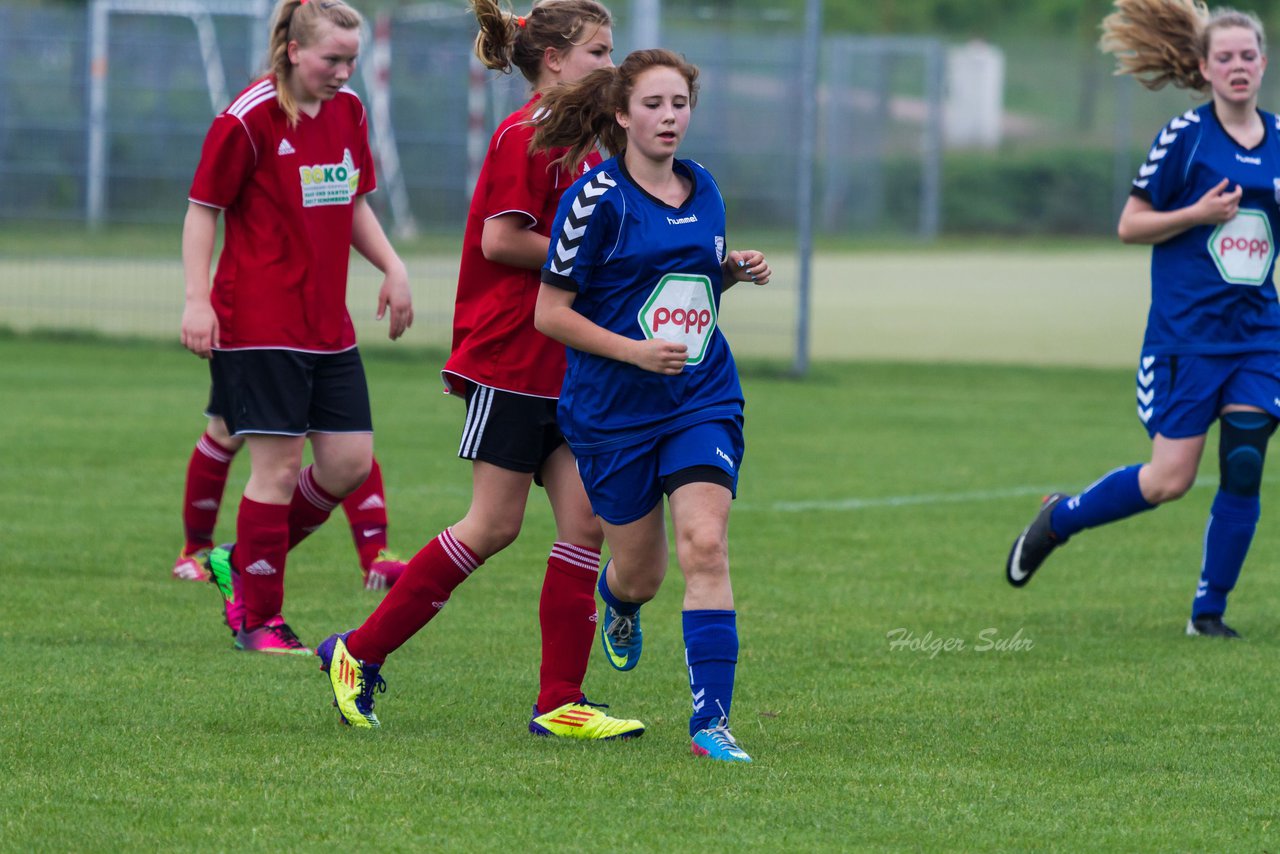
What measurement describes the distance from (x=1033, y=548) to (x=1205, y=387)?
2.77 feet

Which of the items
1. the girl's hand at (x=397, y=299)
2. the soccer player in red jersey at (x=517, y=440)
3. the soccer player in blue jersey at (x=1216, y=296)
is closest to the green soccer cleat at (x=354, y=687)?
the soccer player in red jersey at (x=517, y=440)

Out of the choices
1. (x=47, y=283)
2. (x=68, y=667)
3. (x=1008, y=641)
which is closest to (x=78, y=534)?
(x=68, y=667)

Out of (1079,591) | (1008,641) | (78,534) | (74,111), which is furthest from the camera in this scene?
(74,111)

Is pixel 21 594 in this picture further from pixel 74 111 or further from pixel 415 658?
pixel 74 111

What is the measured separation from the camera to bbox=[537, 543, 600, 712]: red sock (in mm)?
5012

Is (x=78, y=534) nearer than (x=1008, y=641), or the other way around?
(x=1008, y=641)

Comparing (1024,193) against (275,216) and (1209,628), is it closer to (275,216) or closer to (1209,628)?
(1209,628)

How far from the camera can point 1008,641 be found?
638 centimetres

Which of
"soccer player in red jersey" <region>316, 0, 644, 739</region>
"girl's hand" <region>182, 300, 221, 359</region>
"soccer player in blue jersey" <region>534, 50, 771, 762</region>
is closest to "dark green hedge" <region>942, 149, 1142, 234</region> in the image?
"girl's hand" <region>182, 300, 221, 359</region>

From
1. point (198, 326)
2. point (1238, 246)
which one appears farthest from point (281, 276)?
point (1238, 246)

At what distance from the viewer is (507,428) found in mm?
4973

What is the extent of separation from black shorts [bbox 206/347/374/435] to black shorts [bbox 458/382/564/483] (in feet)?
3.70

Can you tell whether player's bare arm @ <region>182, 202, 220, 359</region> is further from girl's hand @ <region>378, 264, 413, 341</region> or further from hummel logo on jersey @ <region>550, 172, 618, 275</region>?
hummel logo on jersey @ <region>550, 172, 618, 275</region>

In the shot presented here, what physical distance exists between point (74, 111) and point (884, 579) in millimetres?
10105
